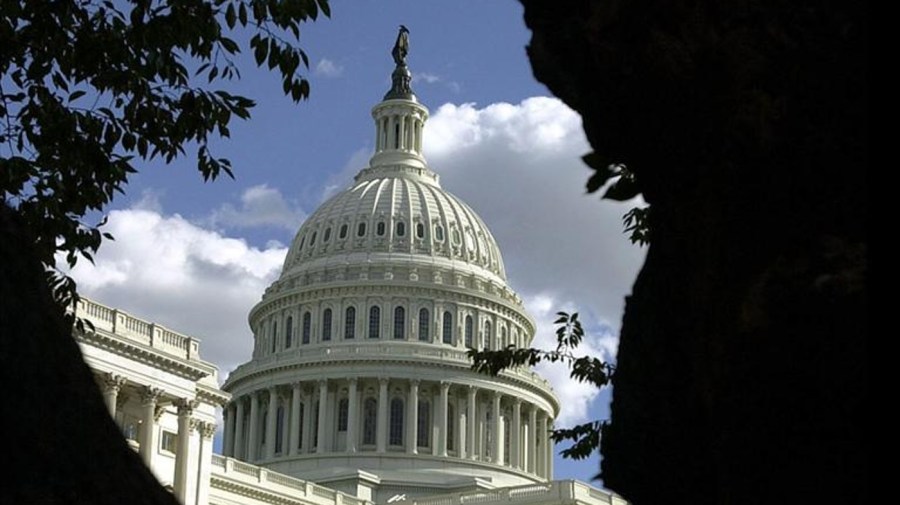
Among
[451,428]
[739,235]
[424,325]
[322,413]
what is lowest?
[739,235]

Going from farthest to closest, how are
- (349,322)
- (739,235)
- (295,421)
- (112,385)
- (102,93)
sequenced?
(349,322) → (295,421) → (112,385) → (102,93) → (739,235)

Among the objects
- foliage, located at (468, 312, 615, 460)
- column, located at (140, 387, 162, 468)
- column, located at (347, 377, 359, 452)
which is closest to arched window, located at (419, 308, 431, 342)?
column, located at (347, 377, 359, 452)

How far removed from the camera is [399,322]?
130 meters

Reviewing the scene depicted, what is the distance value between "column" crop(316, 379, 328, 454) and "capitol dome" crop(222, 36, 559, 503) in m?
0.10

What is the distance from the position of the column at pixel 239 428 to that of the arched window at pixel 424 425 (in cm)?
1599

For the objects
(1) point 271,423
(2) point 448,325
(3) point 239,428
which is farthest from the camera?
(3) point 239,428

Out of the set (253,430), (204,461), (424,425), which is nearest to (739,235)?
(204,461)


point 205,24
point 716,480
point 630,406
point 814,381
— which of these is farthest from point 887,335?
point 205,24

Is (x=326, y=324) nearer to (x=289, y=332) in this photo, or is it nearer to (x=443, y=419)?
(x=289, y=332)

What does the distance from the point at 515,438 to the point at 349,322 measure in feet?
55.3

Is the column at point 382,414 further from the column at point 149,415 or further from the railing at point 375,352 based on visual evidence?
the column at point 149,415

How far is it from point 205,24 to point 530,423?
4775 inches

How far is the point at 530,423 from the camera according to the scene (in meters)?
133

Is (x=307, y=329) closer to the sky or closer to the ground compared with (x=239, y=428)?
closer to the sky
